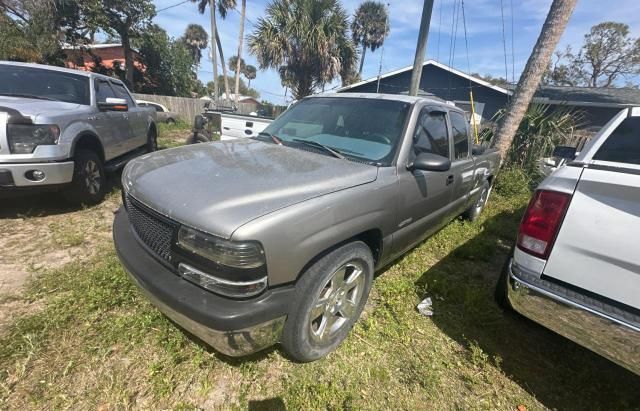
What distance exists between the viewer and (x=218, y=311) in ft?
4.94

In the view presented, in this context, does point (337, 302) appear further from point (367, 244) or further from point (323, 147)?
point (323, 147)

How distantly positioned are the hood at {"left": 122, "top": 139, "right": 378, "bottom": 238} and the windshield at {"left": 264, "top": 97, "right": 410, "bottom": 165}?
0.24 meters

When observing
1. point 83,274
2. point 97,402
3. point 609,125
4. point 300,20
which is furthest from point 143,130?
point 300,20

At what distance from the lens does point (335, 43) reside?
1596 cm

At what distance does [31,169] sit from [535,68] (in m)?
8.64

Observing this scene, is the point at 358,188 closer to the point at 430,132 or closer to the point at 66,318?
the point at 430,132

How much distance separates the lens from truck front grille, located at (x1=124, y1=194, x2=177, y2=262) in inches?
66.3

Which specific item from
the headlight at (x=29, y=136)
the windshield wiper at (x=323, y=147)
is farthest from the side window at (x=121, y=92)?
the windshield wiper at (x=323, y=147)

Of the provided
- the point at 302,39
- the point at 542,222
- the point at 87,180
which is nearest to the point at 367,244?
the point at 542,222

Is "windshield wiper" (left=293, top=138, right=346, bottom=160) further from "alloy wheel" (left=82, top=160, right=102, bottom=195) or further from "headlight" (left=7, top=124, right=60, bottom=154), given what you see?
"alloy wheel" (left=82, top=160, right=102, bottom=195)

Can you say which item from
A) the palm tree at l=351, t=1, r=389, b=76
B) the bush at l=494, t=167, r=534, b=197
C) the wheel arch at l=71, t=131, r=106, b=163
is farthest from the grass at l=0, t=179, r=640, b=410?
the palm tree at l=351, t=1, r=389, b=76

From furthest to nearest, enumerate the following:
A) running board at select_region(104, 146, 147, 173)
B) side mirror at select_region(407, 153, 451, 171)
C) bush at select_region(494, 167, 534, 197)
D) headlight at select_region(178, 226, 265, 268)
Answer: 1. bush at select_region(494, 167, 534, 197)
2. running board at select_region(104, 146, 147, 173)
3. side mirror at select_region(407, 153, 451, 171)
4. headlight at select_region(178, 226, 265, 268)

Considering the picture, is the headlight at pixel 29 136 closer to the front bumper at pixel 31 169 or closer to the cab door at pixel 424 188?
the front bumper at pixel 31 169

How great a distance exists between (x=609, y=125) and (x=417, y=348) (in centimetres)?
216
